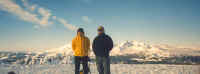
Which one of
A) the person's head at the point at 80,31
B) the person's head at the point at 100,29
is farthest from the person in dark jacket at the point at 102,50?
the person's head at the point at 80,31

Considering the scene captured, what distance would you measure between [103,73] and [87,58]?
1.08 m

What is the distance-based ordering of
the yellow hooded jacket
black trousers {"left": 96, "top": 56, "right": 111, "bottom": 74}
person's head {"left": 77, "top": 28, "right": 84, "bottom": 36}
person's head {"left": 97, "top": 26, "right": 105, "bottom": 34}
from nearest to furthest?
black trousers {"left": 96, "top": 56, "right": 111, "bottom": 74}, person's head {"left": 97, "top": 26, "right": 105, "bottom": 34}, the yellow hooded jacket, person's head {"left": 77, "top": 28, "right": 84, "bottom": 36}

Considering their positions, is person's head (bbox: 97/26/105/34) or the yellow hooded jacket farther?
the yellow hooded jacket

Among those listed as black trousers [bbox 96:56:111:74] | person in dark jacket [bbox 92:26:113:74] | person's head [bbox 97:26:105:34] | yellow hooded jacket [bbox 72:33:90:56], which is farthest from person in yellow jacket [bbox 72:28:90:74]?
person's head [bbox 97:26:105:34]

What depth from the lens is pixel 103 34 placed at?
8.16 m

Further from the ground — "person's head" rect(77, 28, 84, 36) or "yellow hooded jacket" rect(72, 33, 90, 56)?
"person's head" rect(77, 28, 84, 36)

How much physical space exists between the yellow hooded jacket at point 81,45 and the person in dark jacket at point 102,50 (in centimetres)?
46

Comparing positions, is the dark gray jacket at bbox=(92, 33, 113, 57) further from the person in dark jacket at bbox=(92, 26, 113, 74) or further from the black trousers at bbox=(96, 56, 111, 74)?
the black trousers at bbox=(96, 56, 111, 74)

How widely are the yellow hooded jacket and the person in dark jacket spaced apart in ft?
1.52

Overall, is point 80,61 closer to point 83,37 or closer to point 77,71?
point 77,71

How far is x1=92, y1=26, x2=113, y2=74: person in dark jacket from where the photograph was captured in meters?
7.98

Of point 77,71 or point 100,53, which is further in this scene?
point 77,71

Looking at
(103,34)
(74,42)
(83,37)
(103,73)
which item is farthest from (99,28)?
(103,73)

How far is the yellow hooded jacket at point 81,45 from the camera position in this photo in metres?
8.25
